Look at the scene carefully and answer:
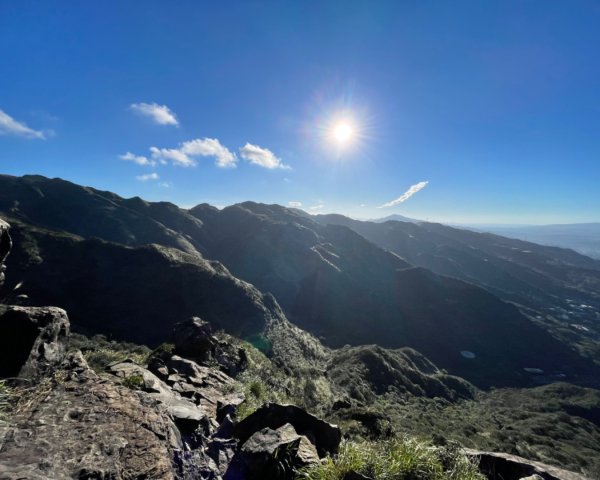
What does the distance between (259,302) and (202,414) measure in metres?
56.1

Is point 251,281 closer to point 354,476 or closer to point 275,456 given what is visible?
point 275,456

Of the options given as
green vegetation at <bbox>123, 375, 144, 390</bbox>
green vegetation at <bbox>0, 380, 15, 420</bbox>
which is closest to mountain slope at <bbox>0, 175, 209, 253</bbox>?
green vegetation at <bbox>123, 375, 144, 390</bbox>

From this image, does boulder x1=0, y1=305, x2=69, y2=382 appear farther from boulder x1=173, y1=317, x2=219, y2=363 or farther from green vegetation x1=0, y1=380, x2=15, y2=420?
boulder x1=173, y1=317, x2=219, y2=363

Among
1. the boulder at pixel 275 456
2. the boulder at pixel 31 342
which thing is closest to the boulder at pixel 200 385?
the boulder at pixel 275 456

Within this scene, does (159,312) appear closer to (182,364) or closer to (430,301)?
(182,364)

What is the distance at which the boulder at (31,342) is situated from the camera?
6094mm

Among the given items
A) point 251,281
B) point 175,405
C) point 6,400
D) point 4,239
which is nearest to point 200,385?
point 175,405

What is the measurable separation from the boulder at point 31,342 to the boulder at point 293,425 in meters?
4.50

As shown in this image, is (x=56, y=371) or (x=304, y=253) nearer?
(x=56, y=371)

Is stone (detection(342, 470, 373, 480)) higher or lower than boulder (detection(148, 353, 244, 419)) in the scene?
higher

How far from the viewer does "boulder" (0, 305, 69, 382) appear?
20.0ft

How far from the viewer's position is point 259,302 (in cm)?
6231

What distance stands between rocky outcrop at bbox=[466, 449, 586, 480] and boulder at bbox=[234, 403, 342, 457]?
301 cm

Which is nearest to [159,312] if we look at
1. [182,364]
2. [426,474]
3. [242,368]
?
[242,368]
